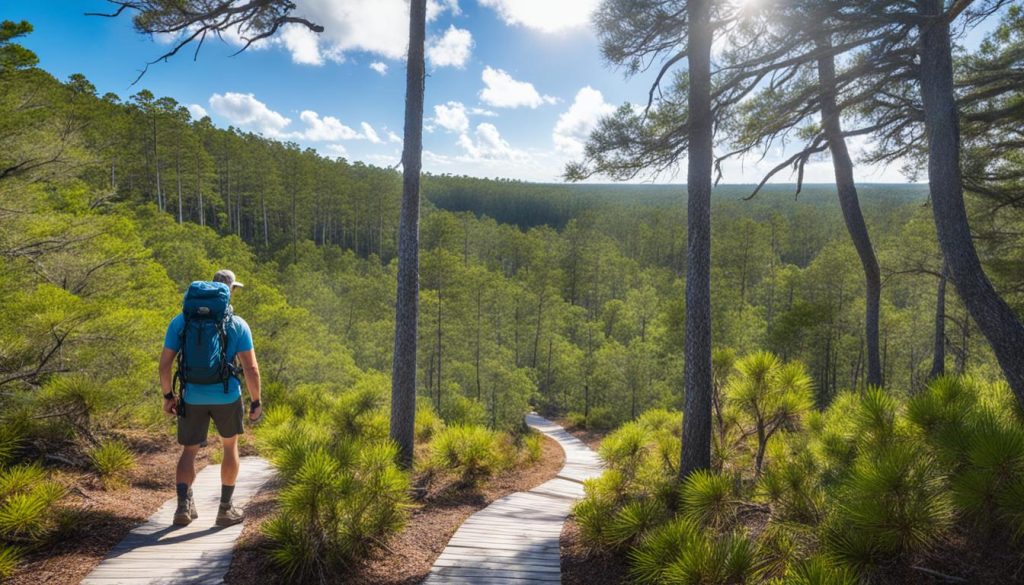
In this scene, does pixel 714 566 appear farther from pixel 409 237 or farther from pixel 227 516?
pixel 409 237

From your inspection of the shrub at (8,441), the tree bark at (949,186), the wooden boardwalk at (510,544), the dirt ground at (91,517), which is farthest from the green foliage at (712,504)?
the shrub at (8,441)

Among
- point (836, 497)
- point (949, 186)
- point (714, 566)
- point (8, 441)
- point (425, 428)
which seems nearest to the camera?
point (714, 566)

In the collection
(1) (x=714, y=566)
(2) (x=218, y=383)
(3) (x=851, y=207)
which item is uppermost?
(3) (x=851, y=207)

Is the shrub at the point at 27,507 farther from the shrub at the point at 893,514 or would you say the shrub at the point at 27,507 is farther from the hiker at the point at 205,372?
the shrub at the point at 893,514

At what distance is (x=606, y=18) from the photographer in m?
5.29

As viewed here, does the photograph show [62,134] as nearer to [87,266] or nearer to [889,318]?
[87,266]

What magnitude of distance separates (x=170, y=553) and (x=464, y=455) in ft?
10.2

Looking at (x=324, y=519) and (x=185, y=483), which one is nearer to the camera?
(x=324, y=519)

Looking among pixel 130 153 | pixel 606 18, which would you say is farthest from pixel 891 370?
pixel 130 153

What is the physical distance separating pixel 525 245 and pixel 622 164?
35.4m

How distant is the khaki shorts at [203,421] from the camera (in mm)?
3482

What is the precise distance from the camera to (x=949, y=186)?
177 inches

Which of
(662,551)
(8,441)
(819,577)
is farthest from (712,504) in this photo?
(8,441)

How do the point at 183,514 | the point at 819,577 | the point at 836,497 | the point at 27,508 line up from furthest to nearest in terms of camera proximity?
the point at 183,514
the point at 27,508
the point at 836,497
the point at 819,577
